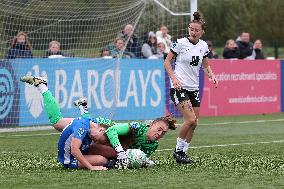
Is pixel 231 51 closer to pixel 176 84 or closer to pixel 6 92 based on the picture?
pixel 6 92

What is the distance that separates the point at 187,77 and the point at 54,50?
7122 mm

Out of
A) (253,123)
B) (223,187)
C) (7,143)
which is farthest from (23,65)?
(223,187)

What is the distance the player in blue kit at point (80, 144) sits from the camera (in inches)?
439

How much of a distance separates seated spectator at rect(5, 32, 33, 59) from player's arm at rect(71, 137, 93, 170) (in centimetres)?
770

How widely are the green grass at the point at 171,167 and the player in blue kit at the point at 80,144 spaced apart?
0.54 ft

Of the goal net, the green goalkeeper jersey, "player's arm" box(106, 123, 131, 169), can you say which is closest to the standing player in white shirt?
the green goalkeeper jersey

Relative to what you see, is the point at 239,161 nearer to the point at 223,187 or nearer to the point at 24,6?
the point at 223,187

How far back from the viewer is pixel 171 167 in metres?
11.7

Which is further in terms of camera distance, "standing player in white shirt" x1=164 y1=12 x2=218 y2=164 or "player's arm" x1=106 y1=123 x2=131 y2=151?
"standing player in white shirt" x1=164 y1=12 x2=218 y2=164

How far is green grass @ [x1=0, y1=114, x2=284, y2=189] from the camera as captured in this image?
10000mm

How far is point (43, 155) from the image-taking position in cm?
1350

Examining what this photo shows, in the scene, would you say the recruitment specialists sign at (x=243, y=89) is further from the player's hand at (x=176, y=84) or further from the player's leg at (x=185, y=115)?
the player's hand at (x=176, y=84)

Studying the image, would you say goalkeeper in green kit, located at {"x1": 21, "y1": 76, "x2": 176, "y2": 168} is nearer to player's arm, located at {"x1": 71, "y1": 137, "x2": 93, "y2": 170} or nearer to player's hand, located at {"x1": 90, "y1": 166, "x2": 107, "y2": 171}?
Result: player's hand, located at {"x1": 90, "y1": 166, "x2": 107, "y2": 171}

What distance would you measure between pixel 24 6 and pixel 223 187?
975 centimetres
